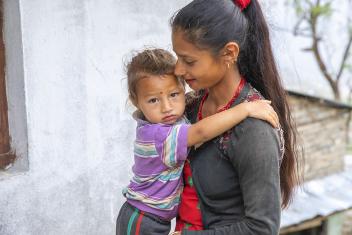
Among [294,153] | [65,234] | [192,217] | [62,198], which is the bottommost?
[65,234]

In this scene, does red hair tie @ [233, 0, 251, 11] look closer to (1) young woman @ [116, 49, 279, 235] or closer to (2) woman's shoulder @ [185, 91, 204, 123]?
(1) young woman @ [116, 49, 279, 235]

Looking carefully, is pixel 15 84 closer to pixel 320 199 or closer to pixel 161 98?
pixel 161 98

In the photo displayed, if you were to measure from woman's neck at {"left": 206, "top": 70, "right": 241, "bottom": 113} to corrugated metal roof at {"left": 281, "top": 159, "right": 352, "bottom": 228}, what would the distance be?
336 centimetres

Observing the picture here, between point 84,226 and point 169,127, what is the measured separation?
165 centimetres

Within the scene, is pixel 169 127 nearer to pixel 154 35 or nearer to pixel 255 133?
pixel 255 133

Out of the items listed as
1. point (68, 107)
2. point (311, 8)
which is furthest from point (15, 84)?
point (311, 8)

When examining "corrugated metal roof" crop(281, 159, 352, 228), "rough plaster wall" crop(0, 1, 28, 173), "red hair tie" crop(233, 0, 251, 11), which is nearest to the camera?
"red hair tie" crop(233, 0, 251, 11)

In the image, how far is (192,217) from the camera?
2.09m

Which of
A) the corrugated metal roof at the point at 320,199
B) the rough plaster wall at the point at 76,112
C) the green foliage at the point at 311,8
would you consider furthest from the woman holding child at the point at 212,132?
the green foliage at the point at 311,8

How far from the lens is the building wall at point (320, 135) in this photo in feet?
22.0

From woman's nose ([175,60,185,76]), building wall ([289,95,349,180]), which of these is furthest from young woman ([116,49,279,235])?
building wall ([289,95,349,180])

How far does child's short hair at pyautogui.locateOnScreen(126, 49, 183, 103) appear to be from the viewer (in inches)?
81.7

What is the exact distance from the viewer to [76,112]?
10.9 feet

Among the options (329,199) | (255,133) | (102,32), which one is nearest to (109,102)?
(102,32)
